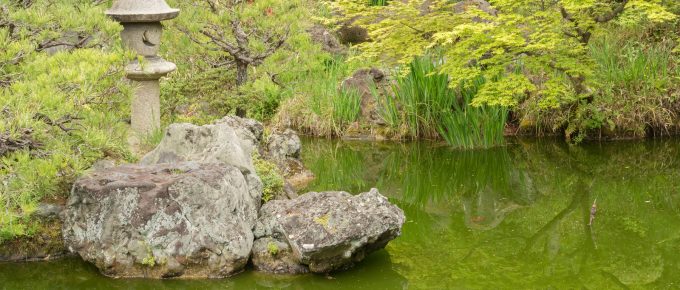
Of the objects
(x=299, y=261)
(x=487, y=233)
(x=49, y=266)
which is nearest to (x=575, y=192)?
(x=487, y=233)

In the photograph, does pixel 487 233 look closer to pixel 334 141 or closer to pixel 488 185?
pixel 488 185

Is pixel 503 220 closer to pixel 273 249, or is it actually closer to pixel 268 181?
pixel 268 181

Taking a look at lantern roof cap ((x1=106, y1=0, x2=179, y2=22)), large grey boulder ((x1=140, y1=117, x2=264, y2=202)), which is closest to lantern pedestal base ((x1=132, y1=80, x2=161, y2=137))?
lantern roof cap ((x1=106, y1=0, x2=179, y2=22))

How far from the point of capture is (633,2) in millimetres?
8086

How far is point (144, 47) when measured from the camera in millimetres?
7797

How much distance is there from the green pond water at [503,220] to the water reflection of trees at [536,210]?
1cm

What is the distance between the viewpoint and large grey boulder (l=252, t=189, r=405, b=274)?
5.68 metres

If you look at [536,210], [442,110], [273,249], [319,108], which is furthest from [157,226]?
[319,108]

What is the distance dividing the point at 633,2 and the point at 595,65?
1518mm

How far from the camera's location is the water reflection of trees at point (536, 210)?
19.9 ft

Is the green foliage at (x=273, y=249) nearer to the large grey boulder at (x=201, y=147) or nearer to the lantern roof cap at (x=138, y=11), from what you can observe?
the large grey boulder at (x=201, y=147)

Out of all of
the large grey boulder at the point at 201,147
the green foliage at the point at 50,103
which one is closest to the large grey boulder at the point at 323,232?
the large grey boulder at the point at 201,147

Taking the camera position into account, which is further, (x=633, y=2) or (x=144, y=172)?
(x=633, y=2)

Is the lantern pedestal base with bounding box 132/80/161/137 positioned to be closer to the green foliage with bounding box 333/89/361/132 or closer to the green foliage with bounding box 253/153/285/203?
the green foliage with bounding box 253/153/285/203
